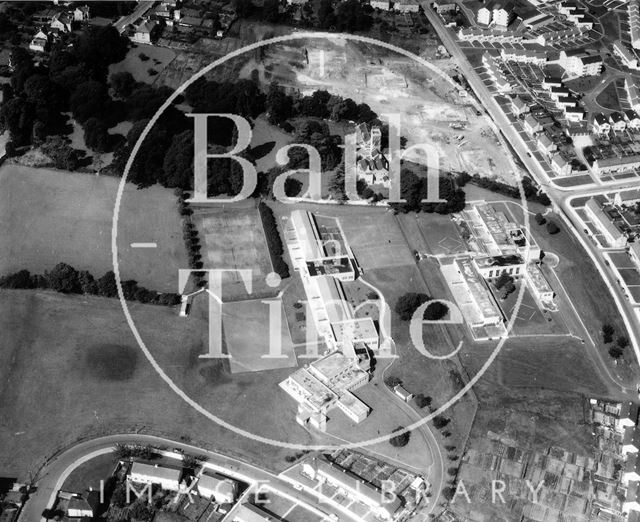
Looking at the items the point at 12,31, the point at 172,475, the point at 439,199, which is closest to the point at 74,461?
the point at 172,475

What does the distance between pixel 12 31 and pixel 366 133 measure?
111ft

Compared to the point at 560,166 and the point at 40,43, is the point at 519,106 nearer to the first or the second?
the point at 560,166

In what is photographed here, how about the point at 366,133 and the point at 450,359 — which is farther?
the point at 366,133

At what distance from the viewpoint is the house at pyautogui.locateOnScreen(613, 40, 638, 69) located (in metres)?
65.8

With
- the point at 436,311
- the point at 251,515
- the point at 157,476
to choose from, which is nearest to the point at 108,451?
the point at 157,476

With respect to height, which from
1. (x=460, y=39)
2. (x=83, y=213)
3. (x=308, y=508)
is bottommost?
(x=308, y=508)

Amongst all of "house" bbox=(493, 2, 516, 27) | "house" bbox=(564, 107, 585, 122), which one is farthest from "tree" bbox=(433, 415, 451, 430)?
"house" bbox=(493, 2, 516, 27)

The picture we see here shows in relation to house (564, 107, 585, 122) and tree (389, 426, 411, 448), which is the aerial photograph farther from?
tree (389, 426, 411, 448)

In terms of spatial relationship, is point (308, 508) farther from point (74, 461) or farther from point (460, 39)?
point (460, 39)

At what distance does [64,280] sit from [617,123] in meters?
40.3

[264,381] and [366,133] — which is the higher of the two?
[366,133]

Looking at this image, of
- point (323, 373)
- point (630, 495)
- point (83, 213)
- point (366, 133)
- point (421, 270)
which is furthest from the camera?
point (366, 133)

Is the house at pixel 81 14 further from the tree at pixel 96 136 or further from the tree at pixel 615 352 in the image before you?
the tree at pixel 615 352

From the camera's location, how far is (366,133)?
56062 millimetres
